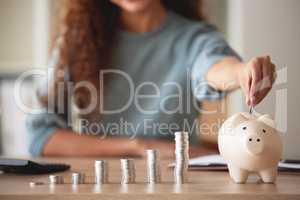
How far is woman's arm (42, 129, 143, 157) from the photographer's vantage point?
1.24 m

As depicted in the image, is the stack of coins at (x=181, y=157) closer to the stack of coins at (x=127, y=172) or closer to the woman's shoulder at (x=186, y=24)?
the stack of coins at (x=127, y=172)

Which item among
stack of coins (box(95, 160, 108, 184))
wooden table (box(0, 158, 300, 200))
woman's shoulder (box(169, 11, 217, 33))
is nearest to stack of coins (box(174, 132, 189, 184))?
wooden table (box(0, 158, 300, 200))

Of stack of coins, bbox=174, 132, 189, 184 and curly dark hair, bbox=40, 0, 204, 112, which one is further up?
curly dark hair, bbox=40, 0, 204, 112

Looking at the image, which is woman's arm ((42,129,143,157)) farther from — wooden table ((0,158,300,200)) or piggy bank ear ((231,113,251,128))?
piggy bank ear ((231,113,251,128))

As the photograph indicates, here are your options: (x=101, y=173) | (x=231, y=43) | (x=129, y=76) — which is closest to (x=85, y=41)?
(x=129, y=76)

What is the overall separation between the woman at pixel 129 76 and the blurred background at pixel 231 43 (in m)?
0.04

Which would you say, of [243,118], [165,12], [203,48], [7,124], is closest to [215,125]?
[203,48]

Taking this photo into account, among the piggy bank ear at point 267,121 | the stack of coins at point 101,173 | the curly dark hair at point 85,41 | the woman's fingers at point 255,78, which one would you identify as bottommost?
the stack of coins at point 101,173

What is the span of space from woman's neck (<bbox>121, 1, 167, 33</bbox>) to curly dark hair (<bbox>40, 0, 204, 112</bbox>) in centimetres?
3

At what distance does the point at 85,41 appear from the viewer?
1281 mm

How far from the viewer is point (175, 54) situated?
4.09 feet

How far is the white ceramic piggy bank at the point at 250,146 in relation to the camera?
720mm

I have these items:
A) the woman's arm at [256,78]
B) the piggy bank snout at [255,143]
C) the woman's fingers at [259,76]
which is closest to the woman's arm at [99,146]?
the woman's arm at [256,78]

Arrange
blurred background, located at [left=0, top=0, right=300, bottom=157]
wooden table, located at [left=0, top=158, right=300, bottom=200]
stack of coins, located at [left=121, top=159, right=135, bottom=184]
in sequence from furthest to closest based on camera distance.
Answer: blurred background, located at [left=0, top=0, right=300, bottom=157]
stack of coins, located at [left=121, top=159, right=135, bottom=184]
wooden table, located at [left=0, top=158, right=300, bottom=200]
